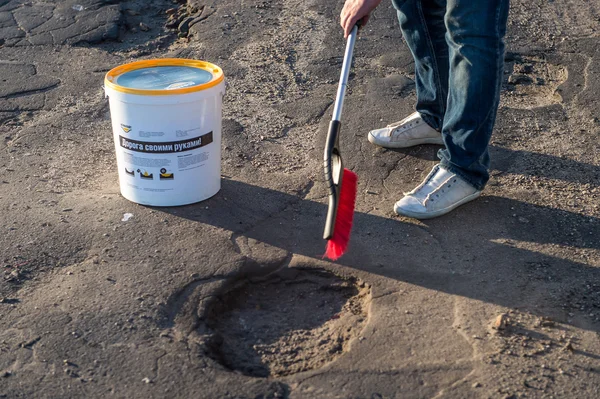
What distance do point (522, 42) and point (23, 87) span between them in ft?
10.0

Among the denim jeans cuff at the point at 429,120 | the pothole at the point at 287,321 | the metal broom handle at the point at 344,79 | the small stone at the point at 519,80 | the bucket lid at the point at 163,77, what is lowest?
the pothole at the point at 287,321

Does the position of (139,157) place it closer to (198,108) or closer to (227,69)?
(198,108)

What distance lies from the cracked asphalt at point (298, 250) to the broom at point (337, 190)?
13 cm

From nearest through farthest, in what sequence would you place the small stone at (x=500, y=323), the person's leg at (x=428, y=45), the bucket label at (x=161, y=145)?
the small stone at (x=500, y=323) → the bucket label at (x=161, y=145) → the person's leg at (x=428, y=45)

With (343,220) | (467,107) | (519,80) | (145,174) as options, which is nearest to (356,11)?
(467,107)

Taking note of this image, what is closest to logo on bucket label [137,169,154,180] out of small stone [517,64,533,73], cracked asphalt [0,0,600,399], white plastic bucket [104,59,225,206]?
white plastic bucket [104,59,225,206]

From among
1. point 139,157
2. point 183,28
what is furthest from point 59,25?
point 139,157

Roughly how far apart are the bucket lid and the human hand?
0.55 m

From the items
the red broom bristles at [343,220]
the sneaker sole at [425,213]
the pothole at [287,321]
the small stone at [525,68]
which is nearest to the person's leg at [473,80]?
the sneaker sole at [425,213]

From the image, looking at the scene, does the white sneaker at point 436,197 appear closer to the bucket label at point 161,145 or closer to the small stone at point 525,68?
the bucket label at point 161,145

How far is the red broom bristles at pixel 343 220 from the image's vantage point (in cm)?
265

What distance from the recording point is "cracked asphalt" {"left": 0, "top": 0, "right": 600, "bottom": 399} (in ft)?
7.33

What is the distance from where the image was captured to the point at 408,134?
355 centimetres

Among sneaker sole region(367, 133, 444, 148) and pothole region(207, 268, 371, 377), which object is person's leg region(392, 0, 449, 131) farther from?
pothole region(207, 268, 371, 377)
